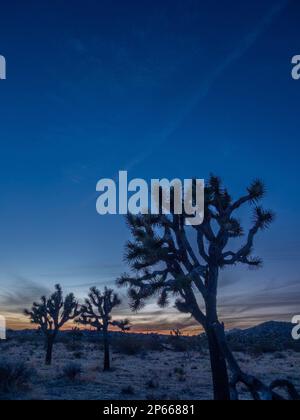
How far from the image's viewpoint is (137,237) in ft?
40.2

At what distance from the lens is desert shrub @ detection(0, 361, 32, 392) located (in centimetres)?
1330

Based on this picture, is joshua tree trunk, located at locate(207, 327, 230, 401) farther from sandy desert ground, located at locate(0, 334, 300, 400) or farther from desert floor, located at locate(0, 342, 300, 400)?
sandy desert ground, located at locate(0, 334, 300, 400)

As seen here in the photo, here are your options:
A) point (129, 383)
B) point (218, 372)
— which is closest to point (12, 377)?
point (129, 383)

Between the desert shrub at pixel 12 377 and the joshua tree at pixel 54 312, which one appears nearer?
the desert shrub at pixel 12 377

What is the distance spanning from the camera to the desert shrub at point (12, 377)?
43.6ft

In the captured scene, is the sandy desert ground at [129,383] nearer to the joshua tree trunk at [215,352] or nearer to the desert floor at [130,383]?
the desert floor at [130,383]

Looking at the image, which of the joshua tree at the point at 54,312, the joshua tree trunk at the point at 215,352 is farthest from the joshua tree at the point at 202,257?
the joshua tree at the point at 54,312

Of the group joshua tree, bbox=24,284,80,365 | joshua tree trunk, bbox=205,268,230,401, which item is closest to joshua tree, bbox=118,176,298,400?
joshua tree trunk, bbox=205,268,230,401

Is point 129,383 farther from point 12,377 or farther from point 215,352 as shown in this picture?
point 215,352

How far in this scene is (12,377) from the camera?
13.8 metres
